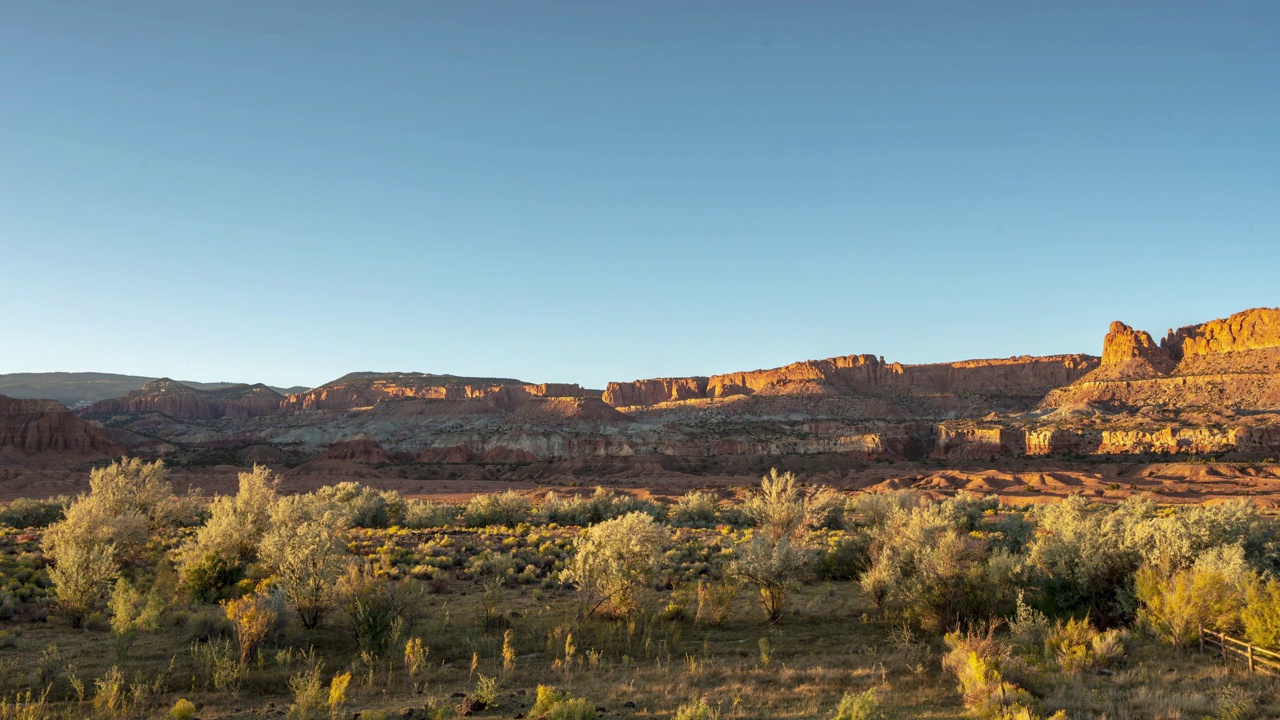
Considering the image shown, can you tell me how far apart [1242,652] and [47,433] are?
11398cm

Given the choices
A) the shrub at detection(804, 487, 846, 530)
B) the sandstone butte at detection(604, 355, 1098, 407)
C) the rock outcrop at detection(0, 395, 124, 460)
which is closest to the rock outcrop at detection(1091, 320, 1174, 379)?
the sandstone butte at detection(604, 355, 1098, 407)

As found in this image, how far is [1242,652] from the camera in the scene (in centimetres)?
1042

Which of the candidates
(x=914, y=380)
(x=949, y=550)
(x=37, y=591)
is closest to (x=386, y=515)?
(x=37, y=591)

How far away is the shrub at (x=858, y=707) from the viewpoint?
24.8 feet

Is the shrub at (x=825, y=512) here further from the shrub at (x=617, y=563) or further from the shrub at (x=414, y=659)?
the shrub at (x=414, y=659)

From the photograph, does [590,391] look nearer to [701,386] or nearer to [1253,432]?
[701,386]

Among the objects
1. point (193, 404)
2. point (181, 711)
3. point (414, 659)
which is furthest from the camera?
point (193, 404)

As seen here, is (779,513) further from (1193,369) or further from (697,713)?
(1193,369)

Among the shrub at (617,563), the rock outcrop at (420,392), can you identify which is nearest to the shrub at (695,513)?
the shrub at (617,563)

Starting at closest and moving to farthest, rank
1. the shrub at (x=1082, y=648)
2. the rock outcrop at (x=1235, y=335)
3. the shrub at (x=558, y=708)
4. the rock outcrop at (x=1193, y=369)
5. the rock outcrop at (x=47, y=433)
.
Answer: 1. the shrub at (x=558, y=708)
2. the shrub at (x=1082, y=648)
3. the rock outcrop at (x=47, y=433)
4. the rock outcrop at (x=1193, y=369)
5. the rock outcrop at (x=1235, y=335)

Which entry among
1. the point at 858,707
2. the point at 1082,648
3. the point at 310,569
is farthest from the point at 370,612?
the point at 1082,648

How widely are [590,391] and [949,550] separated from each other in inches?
7062

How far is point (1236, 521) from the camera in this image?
15062 mm

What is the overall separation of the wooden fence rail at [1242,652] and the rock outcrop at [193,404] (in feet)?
595
